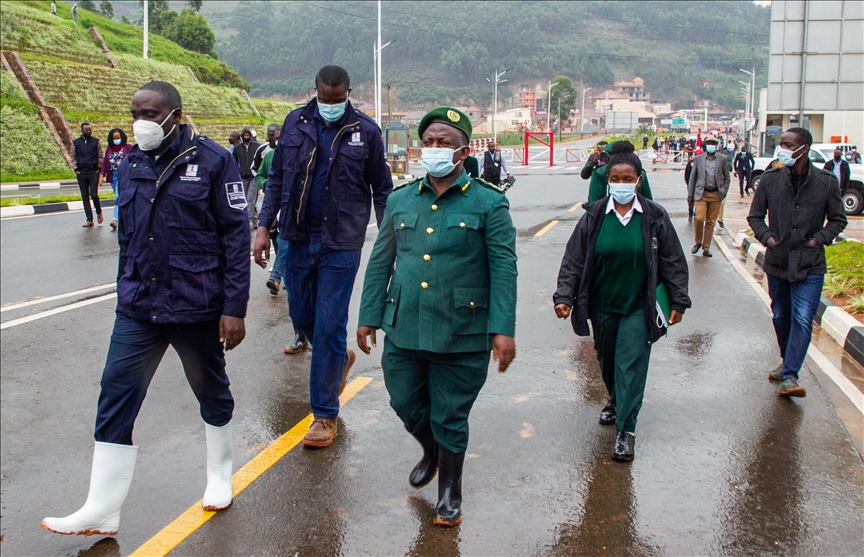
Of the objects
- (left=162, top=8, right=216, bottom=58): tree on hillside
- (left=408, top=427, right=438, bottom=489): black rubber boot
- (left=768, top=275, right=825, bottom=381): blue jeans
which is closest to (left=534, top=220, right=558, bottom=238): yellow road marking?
(left=768, top=275, right=825, bottom=381): blue jeans

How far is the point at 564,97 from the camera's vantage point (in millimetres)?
130625

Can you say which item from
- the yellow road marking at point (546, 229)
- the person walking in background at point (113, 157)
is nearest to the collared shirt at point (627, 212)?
the yellow road marking at point (546, 229)

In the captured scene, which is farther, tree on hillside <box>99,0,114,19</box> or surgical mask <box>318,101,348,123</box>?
tree on hillside <box>99,0,114,19</box>

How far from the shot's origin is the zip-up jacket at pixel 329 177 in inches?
173

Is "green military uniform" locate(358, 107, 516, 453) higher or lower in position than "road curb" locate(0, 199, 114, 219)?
higher

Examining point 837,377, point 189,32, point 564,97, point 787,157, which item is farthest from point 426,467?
point 564,97

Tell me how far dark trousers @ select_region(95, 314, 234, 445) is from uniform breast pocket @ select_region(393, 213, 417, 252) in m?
0.91

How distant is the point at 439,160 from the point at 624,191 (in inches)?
55.8

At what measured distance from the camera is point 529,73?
182 meters

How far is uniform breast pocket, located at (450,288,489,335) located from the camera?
3430 mm

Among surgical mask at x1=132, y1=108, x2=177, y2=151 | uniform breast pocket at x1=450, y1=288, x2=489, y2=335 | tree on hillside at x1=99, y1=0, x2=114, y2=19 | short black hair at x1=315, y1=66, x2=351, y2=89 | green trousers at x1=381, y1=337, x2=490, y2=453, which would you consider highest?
tree on hillside at x1=99, y1=0, x2=114, y2=19

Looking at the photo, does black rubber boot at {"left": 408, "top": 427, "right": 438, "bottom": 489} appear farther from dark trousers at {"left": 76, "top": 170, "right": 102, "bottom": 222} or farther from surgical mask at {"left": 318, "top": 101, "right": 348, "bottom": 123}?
dark trousers at {"left": 76, "top": 170, "right": 102, "bottom": 222}

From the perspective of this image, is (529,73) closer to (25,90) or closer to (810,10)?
(25,90)

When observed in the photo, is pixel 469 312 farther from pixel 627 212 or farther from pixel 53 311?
pixel 53 311
